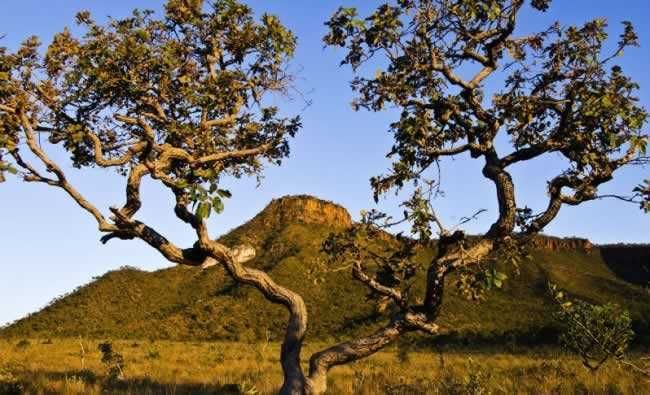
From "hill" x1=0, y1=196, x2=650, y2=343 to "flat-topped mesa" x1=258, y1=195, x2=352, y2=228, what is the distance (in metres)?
9.88

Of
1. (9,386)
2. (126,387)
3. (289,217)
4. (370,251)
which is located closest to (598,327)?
(370,251)

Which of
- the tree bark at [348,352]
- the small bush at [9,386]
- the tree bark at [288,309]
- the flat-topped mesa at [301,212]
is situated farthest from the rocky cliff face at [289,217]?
the tree bark at [348,352]

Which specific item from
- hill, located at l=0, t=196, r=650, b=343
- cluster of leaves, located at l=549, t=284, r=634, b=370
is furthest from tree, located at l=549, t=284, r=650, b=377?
hill, located at l=0, t=196, r=650, b=343

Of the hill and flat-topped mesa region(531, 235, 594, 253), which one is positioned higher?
flat-topped mesa region(531, 235, 594, 253)

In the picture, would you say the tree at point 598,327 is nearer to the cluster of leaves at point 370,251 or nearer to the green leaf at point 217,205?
the cluster of leaves at point 370,251

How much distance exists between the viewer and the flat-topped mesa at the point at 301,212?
11084 centimetres

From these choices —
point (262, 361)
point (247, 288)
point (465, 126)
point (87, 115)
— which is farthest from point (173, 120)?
point (247, 288)

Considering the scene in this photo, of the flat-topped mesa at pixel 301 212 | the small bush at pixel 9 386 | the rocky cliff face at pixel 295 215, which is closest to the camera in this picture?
the small bush at pixel 9 386

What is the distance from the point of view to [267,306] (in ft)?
241

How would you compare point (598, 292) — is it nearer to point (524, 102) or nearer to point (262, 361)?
point (262, 361)

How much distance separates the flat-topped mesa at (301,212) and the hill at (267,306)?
988 cm

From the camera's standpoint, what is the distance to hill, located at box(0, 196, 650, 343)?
65.2 m

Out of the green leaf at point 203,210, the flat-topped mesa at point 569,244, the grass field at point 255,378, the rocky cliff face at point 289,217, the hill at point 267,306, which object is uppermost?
the rocky cliff face at point 289,217

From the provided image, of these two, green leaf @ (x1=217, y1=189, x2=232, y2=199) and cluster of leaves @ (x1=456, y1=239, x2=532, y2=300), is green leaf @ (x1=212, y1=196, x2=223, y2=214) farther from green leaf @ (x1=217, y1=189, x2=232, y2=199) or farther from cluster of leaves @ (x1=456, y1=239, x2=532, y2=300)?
cluster of leaves @ (x1=456, y1=239, x2=532, y2=300)
